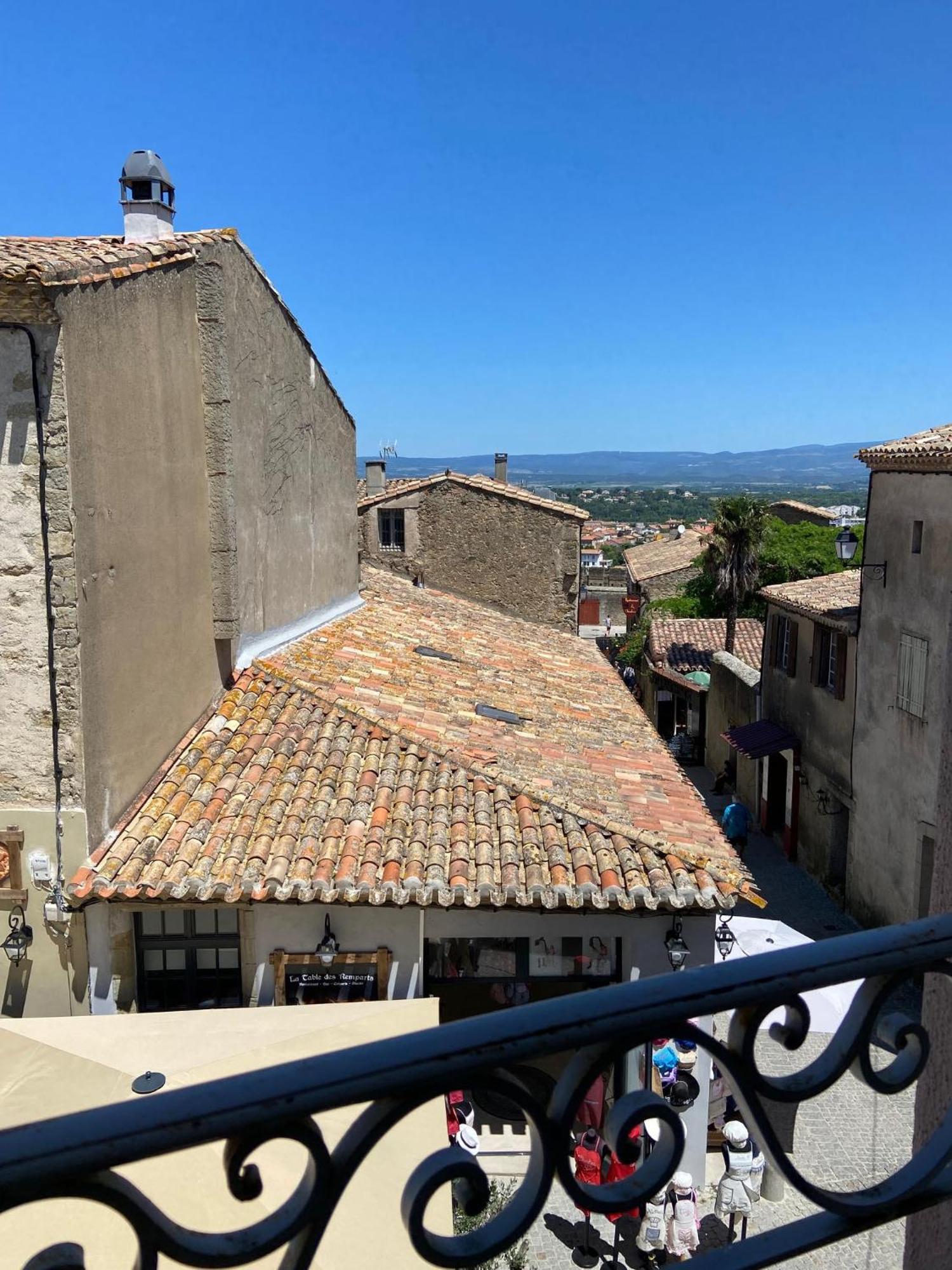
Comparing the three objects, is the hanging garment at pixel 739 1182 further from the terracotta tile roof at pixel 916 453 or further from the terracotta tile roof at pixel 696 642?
the terracotta tile roof at pixel 696 642

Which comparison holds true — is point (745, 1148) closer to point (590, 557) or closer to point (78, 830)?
point (78, 830)

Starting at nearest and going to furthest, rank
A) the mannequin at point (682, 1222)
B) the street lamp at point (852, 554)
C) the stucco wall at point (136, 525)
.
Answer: the stucco wall at point (136, 525) → the mannequin at point (682, 1222) → the street lamp at point (852, 554)

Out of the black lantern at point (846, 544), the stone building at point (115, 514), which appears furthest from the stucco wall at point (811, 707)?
the stone building at point (115, 514)

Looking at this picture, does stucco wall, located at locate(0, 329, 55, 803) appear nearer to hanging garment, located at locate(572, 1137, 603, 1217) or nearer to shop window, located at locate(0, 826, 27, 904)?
shop window, located at locate(0, 826, 27, 904)

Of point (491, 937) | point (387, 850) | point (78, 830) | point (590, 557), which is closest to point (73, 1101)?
point (78, 830)

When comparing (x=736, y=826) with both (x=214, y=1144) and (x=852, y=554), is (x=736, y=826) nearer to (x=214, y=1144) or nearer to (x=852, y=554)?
(x=852, y=554)

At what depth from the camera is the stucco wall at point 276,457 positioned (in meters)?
10.6

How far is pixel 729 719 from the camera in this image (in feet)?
86.3

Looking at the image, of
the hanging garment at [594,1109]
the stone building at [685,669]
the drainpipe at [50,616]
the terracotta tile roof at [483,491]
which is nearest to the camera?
the drainpipe at [50,616]

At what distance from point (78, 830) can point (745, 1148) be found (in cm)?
650

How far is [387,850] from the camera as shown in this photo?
8414mm

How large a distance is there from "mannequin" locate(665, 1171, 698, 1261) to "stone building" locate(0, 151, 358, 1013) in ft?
17.4

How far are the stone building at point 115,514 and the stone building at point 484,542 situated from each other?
37.2ft

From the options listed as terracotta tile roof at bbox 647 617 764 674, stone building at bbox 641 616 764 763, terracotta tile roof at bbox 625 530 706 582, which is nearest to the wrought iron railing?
stone building at bbox 641 616 764 763
